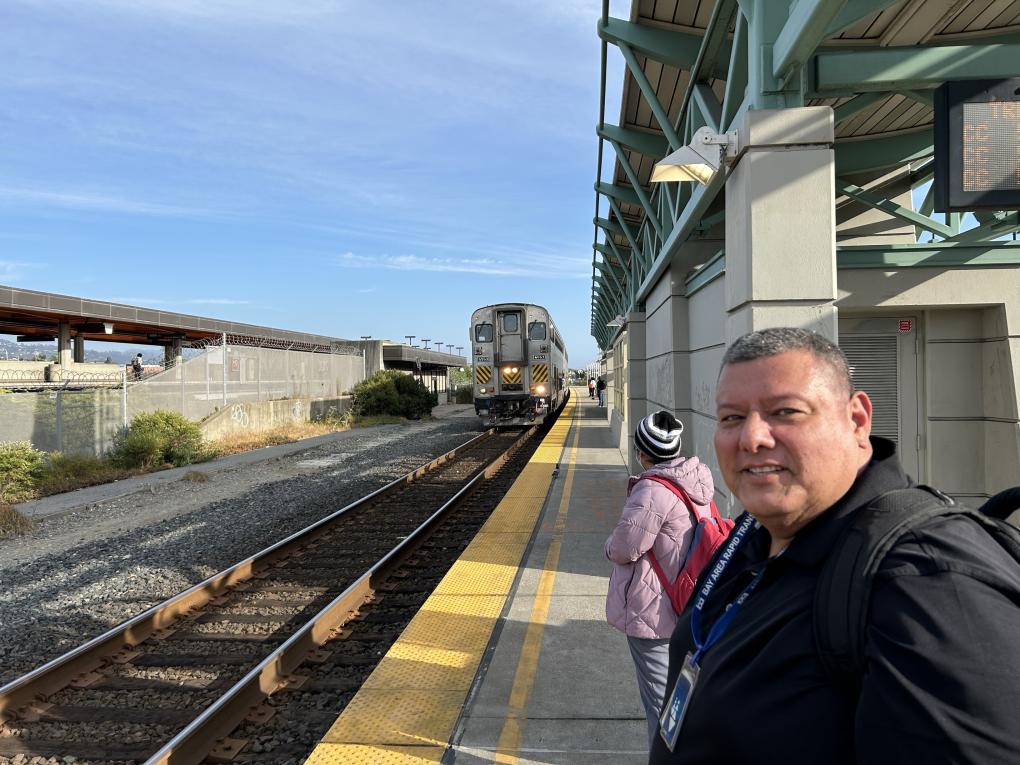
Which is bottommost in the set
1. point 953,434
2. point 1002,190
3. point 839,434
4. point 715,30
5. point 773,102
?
point 953,434

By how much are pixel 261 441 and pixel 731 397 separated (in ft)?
71.9

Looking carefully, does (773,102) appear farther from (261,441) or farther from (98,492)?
(261,441)

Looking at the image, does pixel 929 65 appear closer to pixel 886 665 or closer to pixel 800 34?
pixel 800 34

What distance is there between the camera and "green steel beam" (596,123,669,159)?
8125mm

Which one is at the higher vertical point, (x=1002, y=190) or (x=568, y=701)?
Result: (x=1002, y=190)

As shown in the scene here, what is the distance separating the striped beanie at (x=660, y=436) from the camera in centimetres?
302

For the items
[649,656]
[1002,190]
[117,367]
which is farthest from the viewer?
[117,367]

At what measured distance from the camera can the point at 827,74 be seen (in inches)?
163

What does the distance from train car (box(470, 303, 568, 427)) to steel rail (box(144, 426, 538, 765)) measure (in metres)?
16.0

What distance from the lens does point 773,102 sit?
13.8 feet

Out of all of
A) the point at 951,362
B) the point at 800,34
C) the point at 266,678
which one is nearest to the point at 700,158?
the point at 800,34

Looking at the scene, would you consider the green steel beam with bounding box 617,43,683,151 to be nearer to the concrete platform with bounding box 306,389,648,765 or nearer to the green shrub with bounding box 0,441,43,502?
the concrete platform with bounding box 306,389,648,765

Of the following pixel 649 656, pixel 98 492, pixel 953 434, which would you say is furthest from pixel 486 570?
pixel 98 492

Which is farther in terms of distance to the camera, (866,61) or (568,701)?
(866,61)
